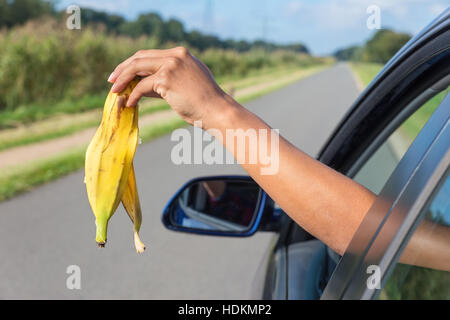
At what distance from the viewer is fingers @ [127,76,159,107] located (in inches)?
34.8

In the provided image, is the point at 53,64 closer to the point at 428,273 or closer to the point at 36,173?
the point at 36,173

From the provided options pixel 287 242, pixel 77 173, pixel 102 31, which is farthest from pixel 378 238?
pixel 102 31

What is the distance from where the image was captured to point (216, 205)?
203 cm

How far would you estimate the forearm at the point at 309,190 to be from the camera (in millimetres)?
821

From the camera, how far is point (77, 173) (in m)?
6.47

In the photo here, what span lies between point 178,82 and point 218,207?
1.21 metres

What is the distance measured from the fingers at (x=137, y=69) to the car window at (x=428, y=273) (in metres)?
0.54

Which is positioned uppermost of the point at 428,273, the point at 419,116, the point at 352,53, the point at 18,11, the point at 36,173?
the point at 18,11

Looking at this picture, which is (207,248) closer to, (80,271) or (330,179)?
(80,271)

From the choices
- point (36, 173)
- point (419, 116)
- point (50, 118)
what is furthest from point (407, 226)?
point (50, 118)

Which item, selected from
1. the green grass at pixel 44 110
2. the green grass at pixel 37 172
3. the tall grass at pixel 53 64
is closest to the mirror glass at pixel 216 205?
the green grass at pixel 37 172

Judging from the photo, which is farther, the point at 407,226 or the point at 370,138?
the point at 370,138

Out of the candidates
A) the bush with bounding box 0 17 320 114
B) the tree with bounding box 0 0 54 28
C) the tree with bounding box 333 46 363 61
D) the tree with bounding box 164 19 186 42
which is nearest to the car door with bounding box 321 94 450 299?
the bush with bounding box 0 17 320 114

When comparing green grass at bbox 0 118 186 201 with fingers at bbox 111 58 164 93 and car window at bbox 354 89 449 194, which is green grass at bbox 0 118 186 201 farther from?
fingers at bbox 111 58 164 93
